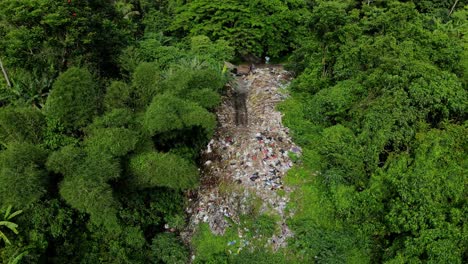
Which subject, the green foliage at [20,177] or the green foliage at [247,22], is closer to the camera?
the green foliage at [20,177]

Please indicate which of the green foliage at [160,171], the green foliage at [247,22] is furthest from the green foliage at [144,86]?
the green foliage at [247,22]

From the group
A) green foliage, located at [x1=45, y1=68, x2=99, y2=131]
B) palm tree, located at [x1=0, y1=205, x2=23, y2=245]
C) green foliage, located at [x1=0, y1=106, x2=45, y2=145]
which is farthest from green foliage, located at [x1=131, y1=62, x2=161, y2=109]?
palm tree, located at [x1=0, y1=205, x2=23, y2=245]

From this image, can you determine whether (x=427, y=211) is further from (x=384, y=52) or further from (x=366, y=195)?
(x=384, y=52)

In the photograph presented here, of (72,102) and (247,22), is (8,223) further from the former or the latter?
(247,22)

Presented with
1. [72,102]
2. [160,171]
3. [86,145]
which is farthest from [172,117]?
[72,102]

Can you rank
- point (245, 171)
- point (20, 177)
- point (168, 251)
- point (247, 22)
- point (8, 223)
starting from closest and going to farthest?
1. point (20, 177)
2. point (8, 223)
3. point (168, 251)
4. point (245, 171)
5. point (247, 22)

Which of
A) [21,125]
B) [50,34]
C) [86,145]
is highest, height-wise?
[50,34]

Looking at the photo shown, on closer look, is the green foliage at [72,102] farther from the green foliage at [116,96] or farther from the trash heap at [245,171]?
the trash heap at [245,171]
